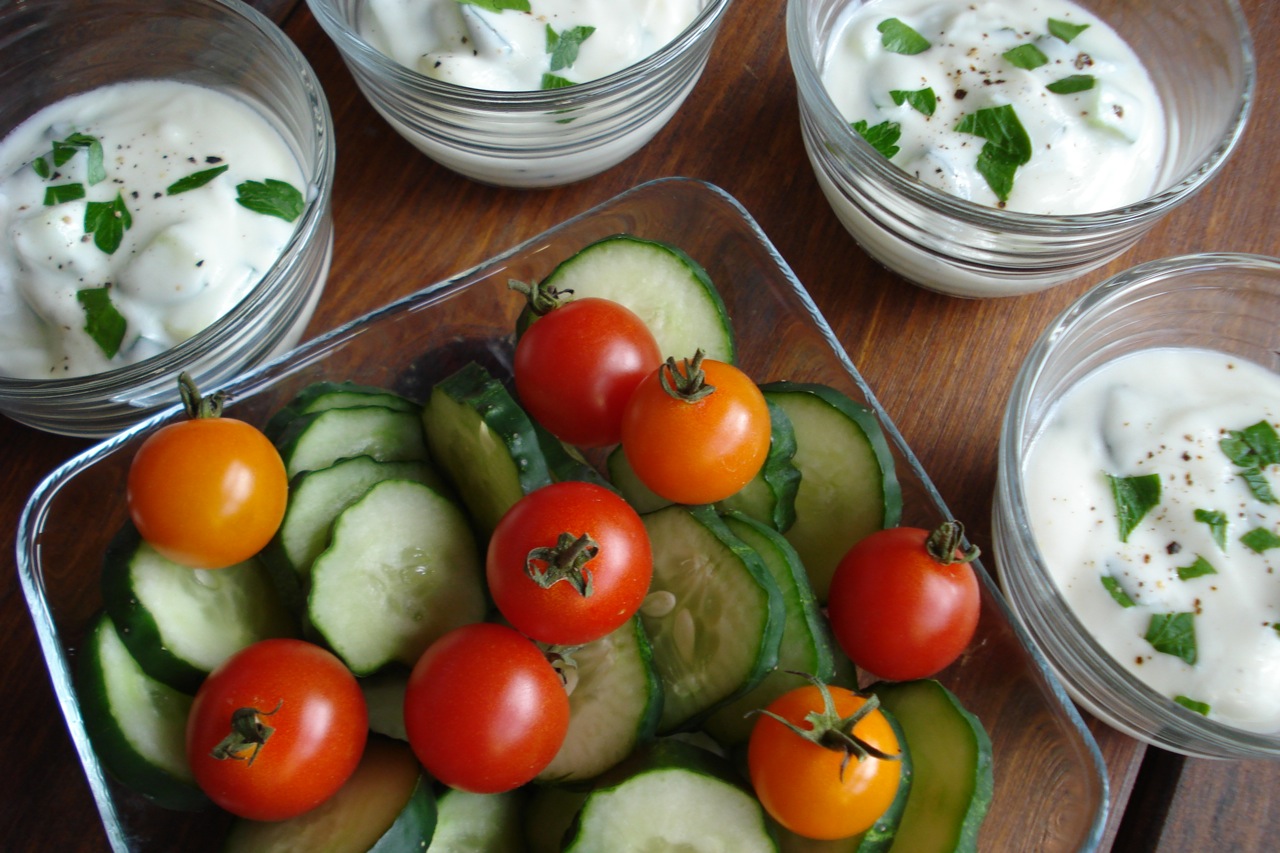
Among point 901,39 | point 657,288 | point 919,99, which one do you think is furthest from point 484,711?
point 901,39

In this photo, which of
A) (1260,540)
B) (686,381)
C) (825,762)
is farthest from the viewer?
(1260,540)

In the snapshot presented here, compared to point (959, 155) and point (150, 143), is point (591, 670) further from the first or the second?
point (150, 143)

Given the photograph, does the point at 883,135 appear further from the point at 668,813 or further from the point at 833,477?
the point at 668,813

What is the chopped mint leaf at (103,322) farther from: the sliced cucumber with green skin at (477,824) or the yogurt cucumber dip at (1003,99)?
the yogurt cucumber dip at (1003,99)

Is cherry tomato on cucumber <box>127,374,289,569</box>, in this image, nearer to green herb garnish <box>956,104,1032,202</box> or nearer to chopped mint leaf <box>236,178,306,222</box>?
chopped mint leaf <box>236,178,306,222</box>

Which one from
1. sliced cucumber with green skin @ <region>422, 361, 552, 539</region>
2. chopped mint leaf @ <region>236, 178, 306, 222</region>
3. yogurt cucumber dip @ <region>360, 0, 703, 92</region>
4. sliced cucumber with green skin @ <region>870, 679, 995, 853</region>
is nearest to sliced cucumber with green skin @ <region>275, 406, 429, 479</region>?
sliced cucumber with green skin @ <region>422, 361, 552, 539</region>

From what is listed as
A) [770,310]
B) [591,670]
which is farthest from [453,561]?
[770,310]
